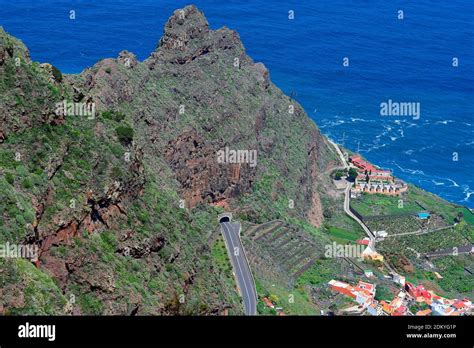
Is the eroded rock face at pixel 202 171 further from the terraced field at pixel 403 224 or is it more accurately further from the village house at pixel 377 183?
the village house at pixel 377 183

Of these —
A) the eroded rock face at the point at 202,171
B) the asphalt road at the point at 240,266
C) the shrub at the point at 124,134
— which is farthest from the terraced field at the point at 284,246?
the shrub at the point at 124,134

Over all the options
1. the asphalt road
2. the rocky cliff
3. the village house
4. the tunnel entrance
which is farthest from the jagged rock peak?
the village house

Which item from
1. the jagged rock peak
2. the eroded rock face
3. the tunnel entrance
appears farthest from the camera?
the jagged rock peak

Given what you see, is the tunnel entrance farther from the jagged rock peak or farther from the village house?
the village house
